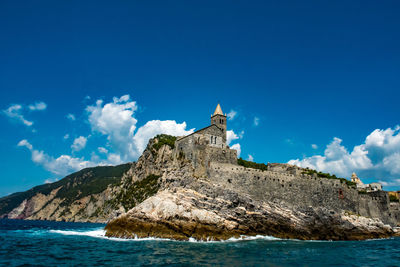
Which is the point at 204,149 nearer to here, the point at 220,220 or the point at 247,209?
the point at 247,209

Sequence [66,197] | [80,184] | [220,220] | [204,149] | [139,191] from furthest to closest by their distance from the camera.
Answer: [80,184] → [66,197] → [139,191] → [204,149] → [220,220]

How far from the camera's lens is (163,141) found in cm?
6197

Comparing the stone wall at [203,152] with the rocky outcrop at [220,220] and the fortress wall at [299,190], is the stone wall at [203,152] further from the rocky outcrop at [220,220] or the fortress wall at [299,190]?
the rocky outcrop at [220,220]

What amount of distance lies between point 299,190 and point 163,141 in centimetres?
3023

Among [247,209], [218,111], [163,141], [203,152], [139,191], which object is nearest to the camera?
[247,209]

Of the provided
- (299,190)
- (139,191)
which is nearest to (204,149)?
(299,190)

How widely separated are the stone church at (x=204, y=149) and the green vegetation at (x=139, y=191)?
10.4 metres

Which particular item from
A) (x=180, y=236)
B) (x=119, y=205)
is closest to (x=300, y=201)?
(x=180, y=236)

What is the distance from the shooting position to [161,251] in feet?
71.2

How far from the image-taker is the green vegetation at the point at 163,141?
57731 mm

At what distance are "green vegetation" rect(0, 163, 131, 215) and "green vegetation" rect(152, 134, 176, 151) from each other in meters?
62.6

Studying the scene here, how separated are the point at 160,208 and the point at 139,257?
473 inches

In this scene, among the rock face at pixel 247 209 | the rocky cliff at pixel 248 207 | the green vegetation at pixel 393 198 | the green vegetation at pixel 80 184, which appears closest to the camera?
the rock face at pixel 247 209

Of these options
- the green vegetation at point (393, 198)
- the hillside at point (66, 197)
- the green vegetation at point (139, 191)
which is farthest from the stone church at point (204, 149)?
the hillside at point (66, 197)
